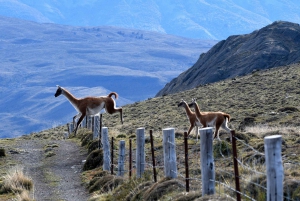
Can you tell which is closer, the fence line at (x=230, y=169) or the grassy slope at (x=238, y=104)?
the fence line at (x=230, y=169)

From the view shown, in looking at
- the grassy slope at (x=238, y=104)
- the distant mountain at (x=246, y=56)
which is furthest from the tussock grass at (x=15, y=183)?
the distant mountain at (x=246, y=56)

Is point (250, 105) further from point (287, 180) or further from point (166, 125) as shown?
point (287, 180)

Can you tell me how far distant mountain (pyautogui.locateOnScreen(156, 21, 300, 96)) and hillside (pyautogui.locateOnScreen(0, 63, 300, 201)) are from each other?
19159 mm

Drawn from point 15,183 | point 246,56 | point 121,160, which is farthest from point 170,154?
point 246,56

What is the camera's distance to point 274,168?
666 centimetres

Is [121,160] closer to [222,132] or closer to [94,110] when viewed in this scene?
[94,110]

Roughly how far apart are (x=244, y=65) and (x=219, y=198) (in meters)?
70.4

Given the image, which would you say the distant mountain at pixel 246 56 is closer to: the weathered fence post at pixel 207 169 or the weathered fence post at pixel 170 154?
the weathered fence post at pixel 170 154

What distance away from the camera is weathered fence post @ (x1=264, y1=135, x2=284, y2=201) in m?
6.61

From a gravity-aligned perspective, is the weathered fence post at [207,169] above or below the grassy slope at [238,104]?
below

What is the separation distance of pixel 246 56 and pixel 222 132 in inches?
2408

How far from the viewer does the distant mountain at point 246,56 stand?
75.8 metres

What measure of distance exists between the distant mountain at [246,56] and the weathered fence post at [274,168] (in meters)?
66.1

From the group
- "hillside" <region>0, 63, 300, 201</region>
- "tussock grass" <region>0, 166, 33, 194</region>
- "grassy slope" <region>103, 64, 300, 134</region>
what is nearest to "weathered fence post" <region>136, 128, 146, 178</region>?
"hillside" <region>0, 63, 300, 201</region>
